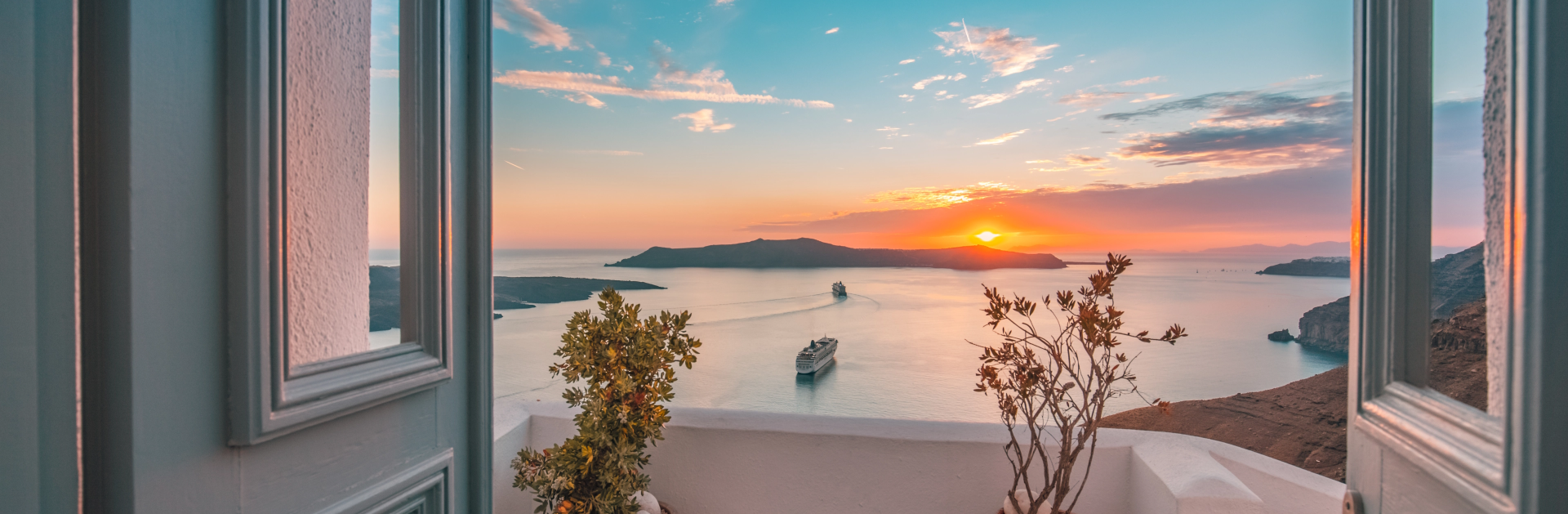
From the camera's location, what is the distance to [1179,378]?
4363 millimetres

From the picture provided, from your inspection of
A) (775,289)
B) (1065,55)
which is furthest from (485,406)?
(775,289)

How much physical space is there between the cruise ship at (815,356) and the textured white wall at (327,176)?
172 inches

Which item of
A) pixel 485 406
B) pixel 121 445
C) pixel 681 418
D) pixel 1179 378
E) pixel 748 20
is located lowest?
pixel 1179 378

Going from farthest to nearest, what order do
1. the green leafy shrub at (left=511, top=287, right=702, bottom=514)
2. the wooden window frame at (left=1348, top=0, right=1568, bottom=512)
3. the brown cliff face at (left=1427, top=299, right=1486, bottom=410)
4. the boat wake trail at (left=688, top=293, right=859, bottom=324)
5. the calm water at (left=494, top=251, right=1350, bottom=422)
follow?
the boat wake trail at (left=688, top=293, right=859, bottom=324) → the calm water at (left=494, top=251, right=1350, bottom=422) → the green leafy shrub at (left=511, top=287, right=702, bottom=514) → the brown cliff face at (left=1427, top=299, right=1486, bottom=410) → the wooden window frame at (left=1348, top=0, right=1568, bottom=512)

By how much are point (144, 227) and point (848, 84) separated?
4576 mm

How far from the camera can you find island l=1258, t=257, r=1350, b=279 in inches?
143

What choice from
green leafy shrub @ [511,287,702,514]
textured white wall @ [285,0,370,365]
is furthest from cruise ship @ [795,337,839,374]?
textured white wall @ [285,0,370,365]

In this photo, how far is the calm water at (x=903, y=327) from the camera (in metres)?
4.02

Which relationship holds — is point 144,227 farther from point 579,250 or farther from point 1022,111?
point 1022,111

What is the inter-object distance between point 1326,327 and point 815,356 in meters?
4.00

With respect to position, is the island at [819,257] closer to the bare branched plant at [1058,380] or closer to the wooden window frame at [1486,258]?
the bare branched plant at [1058,380]

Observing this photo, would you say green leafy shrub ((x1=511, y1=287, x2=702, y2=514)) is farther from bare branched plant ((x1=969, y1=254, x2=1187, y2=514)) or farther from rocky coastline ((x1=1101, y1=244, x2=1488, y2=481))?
rocky coastline ((x1=1101, y1=244, x2=1488, y2=481))

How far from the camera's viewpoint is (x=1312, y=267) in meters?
3.89

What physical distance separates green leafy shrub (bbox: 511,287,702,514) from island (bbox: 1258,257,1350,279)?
4.37m
